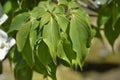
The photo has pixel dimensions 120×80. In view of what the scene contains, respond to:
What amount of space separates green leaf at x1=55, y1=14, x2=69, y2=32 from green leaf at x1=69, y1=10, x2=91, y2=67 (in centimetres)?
2

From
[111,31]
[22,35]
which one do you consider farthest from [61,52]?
[111,31]

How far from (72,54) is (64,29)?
0.34 ft

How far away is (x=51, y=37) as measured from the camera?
1.60 m

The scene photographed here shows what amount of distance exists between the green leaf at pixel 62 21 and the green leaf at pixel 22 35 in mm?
95

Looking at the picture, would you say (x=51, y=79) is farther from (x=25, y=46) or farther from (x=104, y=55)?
(x=104, y=55)

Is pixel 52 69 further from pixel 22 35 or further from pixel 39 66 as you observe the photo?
pixel 22 35

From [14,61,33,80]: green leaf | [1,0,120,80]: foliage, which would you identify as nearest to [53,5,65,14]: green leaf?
[1,0,120,80]: foliage

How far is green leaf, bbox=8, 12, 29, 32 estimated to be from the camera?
5.67 ft

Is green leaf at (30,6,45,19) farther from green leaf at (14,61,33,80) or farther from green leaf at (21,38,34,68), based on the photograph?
green leaf at (14,61,33,80)

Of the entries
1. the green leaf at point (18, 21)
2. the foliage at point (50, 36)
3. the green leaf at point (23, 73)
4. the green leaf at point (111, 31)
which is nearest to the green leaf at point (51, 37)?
the foliage at point (50, 36)

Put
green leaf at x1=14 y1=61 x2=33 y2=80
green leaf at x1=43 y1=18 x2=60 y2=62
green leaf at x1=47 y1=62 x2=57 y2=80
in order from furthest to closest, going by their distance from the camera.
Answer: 1. green leaf at x1=14 y1=61 x2=33 y2=80
2. green leaf at x1=47 y1=62 x2=57 y2=80
3. green leaf at x1=43 y1=18 x2=60 y2=62

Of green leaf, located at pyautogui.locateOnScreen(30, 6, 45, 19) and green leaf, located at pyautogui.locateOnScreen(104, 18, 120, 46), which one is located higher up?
green leaf, located at pyautogui.locateOnScreen(30, 6, 45, 19)

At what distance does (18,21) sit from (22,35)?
104mm

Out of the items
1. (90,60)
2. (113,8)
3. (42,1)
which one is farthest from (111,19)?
(90,60)
